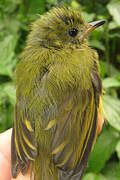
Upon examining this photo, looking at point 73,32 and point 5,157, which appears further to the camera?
point 5,157

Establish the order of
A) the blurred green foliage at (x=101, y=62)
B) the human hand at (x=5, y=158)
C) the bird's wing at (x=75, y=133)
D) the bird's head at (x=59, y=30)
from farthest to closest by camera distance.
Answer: the blurred green foliage at (x=101, y=62), the human hand at (x=5, y=158), the bird's head at (x=59, y=30), the bird's wing at (x=75, y=133)

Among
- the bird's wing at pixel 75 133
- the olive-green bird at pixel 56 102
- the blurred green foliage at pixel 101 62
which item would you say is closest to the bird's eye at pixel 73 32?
the olive-green bird at pixel 56 102

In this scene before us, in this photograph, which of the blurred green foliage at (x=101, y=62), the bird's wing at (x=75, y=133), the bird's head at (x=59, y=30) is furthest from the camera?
the blurred green foliage at (x=101, y=62)

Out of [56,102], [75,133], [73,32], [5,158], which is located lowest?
[5,158]

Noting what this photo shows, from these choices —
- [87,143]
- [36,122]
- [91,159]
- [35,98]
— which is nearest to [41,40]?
[35,98]

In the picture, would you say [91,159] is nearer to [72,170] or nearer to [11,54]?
[72,170]

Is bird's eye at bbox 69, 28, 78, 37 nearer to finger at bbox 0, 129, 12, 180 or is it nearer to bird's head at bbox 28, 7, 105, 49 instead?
bird's head at bbox 28, 7, 105, 49

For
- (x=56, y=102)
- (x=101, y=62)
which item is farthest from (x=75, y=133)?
(x=101, y=62)

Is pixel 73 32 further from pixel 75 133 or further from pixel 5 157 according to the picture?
pixel 5 157

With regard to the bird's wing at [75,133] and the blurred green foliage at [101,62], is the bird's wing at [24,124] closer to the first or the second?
the bird's wing at [75,133]
